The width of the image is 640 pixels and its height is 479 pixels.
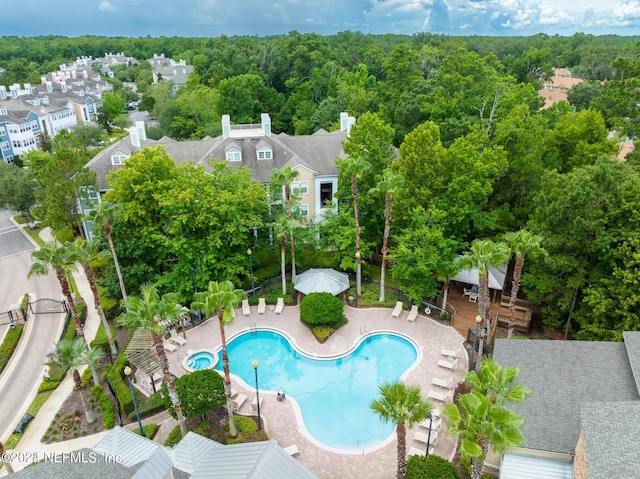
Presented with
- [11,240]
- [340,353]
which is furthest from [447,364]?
[11,240]

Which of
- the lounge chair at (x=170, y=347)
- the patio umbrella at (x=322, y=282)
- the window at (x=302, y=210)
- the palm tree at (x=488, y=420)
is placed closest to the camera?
the palm tree at (x=488, y=420)

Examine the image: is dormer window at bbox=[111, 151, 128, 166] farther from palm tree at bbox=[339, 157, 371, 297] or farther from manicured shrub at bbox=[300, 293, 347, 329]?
manicured shrub at bbox=[300, 293, 347, 329]

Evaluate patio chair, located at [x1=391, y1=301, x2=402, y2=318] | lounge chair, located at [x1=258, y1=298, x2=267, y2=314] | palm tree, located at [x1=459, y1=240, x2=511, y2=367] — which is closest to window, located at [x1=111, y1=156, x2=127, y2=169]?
lounge chair, located at [x1=258, y1=298, x2=267, y2=314]

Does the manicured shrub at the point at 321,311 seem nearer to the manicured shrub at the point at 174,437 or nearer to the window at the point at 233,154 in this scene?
the manicured shrub at the point at 174,437

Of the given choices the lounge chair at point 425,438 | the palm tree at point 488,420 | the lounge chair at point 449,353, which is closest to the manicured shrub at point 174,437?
the lounge chair at point 425,438

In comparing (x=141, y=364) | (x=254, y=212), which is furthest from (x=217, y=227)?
(x=141, y=364)

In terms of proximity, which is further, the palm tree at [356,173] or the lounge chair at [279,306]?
the lounge chair at [279,306]

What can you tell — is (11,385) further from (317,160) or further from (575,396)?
(575,396)
